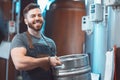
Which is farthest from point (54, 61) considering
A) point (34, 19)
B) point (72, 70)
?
point (34, 19)

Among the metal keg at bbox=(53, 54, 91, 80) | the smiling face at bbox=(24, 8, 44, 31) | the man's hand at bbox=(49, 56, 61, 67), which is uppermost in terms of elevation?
the smiling face at bbox=(24, 8, 44, 31)

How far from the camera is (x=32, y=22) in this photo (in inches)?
84.0

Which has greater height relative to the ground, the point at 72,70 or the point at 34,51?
the point at 34,51

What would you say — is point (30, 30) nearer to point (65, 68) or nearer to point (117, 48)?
point (65, 68)

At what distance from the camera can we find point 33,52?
2094mm

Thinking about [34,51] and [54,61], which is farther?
[34,51]

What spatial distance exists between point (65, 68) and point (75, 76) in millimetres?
93

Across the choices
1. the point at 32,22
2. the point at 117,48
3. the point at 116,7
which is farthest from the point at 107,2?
the point at 32,22

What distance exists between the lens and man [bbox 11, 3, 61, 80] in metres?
1.96

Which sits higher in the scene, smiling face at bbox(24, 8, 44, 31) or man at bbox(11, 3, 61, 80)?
smiling face at bbox(24, 8, 44, 31)

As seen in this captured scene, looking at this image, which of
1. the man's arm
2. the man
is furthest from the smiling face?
the man's arm

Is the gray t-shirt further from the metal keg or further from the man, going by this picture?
the metal keg

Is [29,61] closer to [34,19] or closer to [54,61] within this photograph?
[54,61]

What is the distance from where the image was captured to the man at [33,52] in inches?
77.0
